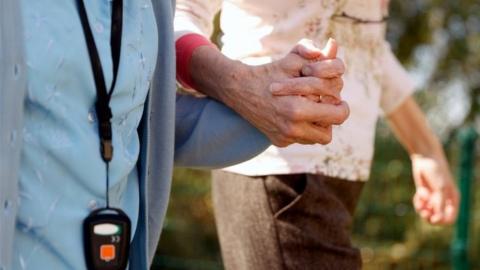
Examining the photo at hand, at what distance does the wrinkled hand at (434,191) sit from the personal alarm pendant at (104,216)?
54.7 inches

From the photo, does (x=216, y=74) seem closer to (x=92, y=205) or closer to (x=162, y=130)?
(x=162, y=130)

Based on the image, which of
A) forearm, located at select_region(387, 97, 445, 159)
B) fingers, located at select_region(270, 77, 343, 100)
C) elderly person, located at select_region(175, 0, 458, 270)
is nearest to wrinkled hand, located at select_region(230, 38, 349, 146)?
fingers, located at select_region(270, 77, 343, 100)

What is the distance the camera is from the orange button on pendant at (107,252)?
1.71m

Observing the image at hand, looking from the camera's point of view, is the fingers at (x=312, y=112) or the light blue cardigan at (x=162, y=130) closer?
the light blue cardigan at (x=162, y=130)

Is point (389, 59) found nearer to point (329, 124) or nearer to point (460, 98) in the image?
point (329, 124)

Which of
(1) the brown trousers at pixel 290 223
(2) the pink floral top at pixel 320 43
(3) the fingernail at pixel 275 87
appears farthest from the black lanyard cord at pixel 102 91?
(1) the brown trousers at pixel 290 223

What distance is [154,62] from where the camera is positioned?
184 centimetres

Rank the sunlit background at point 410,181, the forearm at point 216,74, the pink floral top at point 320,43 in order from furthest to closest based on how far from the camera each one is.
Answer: the sunlit background at point 410,181, the pink floral top at point 320,43, the forearm at point 216,74

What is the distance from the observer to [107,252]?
1.72 meters

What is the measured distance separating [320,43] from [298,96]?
0.56m

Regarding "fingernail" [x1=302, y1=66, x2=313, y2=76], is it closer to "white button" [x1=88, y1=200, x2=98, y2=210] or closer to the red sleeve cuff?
the red sleeve cuff

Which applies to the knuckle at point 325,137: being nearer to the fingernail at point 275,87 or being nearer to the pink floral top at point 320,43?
the fingernail at point 275,87

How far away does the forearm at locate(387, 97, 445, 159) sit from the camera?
9.52 feet

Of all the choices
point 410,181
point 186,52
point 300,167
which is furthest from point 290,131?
point 410,181
